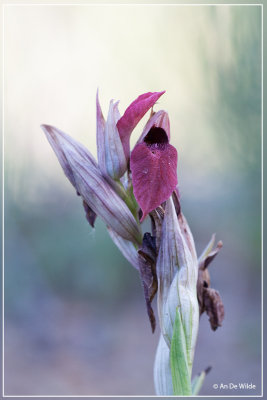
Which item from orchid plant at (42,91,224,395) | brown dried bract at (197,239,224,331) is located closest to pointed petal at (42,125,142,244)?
orchid plant at (42,91,224,395)

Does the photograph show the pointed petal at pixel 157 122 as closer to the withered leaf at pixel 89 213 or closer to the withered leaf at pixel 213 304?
the withered leaf at pixel 89 213

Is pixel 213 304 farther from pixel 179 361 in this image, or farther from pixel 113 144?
pixel 113 144

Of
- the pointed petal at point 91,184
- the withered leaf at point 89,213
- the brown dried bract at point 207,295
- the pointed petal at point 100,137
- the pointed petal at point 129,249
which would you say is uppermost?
the pointed petal at point 100,137

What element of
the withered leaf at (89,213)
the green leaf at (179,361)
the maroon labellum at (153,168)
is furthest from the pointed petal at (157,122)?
the green leaf at (179,361)

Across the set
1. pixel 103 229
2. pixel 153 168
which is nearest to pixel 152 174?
pixel 153 168

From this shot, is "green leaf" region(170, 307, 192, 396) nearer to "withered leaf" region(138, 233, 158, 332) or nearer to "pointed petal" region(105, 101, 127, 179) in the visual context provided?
"withered leaf" region(138, 233, 158, 332)
